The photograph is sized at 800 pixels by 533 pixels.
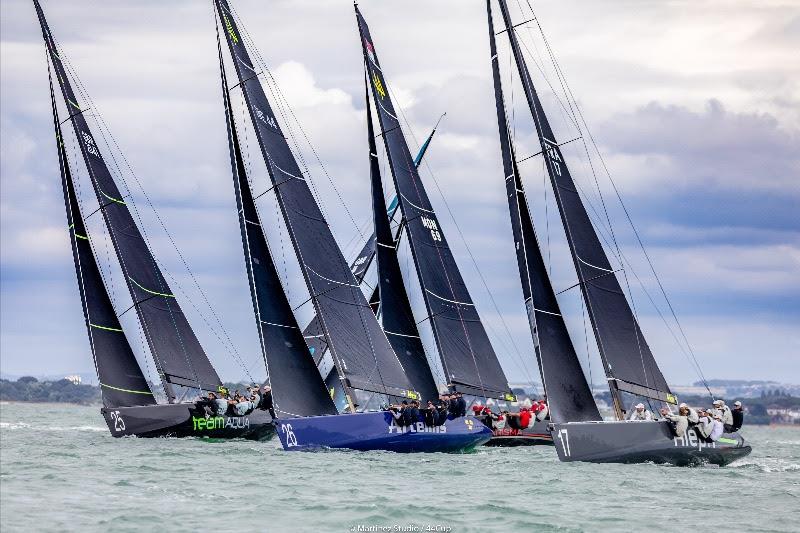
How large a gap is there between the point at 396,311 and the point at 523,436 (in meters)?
5.72

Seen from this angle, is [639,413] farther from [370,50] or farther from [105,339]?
[105,339]

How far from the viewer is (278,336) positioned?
38062 millimetres

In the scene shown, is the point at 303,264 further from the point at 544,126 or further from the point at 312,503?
the point at 312,503

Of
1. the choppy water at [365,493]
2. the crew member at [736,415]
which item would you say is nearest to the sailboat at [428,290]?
the choppy water at [365,493]

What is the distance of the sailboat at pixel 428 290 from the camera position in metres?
44.3

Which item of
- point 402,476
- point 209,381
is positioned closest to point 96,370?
point 209,381

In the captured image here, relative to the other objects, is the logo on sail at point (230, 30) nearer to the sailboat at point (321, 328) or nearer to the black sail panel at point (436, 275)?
the sailboat at point (321, 328)

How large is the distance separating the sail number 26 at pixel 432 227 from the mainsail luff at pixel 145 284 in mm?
8730

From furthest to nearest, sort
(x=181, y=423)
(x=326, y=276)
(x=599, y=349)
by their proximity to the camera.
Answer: (x=181, y=423) → (x=326, y=276) → (x=599, y=349)

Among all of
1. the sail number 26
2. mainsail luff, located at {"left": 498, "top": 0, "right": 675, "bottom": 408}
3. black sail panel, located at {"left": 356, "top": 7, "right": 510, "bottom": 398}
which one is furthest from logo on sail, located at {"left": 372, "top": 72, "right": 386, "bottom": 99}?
mainsail luff, located at {"left": 498, "top": 0, "right": 675, "bottom": 408}

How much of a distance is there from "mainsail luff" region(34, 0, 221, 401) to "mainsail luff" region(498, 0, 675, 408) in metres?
15.9

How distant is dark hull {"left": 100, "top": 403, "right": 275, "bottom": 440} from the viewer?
4309cm

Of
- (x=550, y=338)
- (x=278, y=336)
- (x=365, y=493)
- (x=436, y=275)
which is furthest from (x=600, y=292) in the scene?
(x=365, y=493)

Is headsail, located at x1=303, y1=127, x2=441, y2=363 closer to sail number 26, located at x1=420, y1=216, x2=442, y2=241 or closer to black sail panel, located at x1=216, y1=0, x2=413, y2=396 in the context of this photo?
sail number 26, located at x1=420, y1=216, x2=442, y2=241
